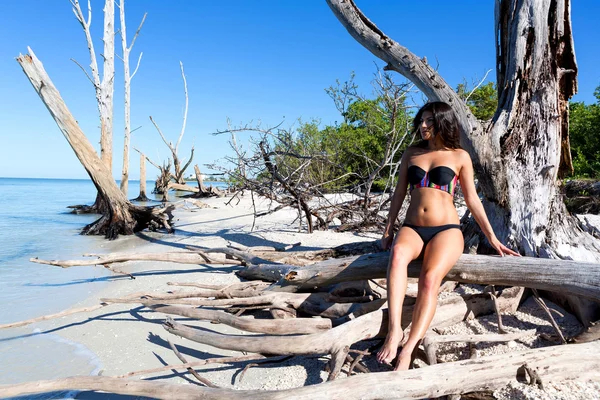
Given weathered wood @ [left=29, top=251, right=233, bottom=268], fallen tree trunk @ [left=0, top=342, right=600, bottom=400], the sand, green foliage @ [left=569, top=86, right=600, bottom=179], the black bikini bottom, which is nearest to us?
fallen tree trunk @ [left=0, top=342, right=600, bottom=400]

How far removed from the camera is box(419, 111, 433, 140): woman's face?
10.5 feet

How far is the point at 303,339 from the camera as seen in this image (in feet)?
8.61

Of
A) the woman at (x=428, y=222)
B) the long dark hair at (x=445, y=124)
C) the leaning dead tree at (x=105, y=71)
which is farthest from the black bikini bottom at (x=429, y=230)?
the leaning dead tree at (x=105, y=71)

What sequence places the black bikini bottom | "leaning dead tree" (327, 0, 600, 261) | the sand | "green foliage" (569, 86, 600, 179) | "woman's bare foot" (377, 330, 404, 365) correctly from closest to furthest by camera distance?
"woman's bare foot" (377, 330, 404, 365) → the sand → the black bikini bottom → "leaning dead tree" (327, 0, 600, 261) → "green foliage" (569, 86, 600, 179)

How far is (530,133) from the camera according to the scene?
12.1ft

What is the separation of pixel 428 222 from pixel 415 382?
1279mm

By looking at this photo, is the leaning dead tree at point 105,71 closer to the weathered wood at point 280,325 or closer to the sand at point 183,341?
the sand at point 183,341

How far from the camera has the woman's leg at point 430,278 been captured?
8.03 ft

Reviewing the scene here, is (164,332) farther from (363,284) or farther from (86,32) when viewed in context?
(86,32)

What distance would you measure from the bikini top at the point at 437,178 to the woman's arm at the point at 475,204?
0.28 ft

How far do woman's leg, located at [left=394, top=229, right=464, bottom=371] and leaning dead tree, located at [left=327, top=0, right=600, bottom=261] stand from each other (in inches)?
41.9

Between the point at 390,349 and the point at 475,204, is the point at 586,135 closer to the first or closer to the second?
the point at 475,204

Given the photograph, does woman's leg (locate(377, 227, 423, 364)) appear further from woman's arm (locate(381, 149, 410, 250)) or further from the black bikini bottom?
woman's arm (locate(381, 149, 410, 250))

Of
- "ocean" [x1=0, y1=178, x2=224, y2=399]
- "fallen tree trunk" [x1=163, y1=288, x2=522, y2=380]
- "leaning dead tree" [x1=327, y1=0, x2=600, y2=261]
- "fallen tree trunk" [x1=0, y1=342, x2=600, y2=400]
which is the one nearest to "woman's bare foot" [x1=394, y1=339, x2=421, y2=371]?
"fallen tree trunk" [x1=0, y1=342, x2=600, y2=400]
